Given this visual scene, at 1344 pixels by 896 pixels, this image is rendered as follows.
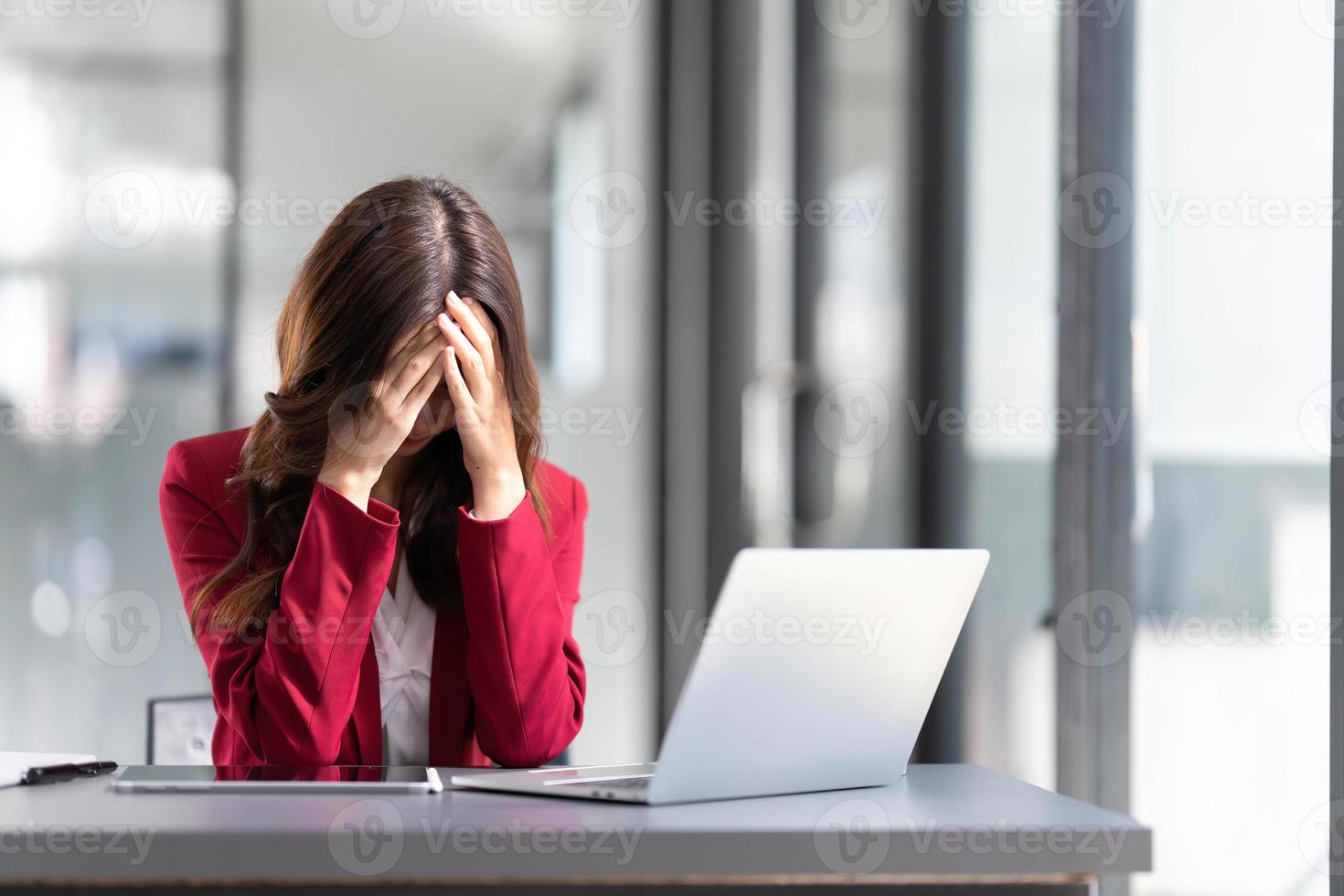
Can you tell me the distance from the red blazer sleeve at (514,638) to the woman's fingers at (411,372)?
0.49 feet

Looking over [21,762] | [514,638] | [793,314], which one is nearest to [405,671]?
[514,638]

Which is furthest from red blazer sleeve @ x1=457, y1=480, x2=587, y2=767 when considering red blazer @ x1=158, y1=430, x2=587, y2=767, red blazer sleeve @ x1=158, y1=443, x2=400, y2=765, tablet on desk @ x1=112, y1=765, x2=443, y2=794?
tablet on desk @ x1=112, y1=765, x2=443, y2=794

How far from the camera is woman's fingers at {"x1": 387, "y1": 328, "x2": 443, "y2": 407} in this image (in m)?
1.37

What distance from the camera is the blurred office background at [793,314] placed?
4.97 feet

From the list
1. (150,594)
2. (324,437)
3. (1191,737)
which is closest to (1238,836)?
(1191,737)


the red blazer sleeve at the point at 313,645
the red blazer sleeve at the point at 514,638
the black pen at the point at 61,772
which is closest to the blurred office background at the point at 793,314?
the red blazer sleeve at the point at 514,638

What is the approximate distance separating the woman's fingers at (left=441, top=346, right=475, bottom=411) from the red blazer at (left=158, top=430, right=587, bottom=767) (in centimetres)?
12

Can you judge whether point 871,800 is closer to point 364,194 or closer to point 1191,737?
point 1191,737

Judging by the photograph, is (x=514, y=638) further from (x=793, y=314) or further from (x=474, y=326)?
(x=793, y=314)

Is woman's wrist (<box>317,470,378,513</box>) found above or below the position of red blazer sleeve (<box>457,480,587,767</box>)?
above

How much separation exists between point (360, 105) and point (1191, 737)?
95.3 inches

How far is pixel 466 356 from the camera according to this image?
4.59 feet

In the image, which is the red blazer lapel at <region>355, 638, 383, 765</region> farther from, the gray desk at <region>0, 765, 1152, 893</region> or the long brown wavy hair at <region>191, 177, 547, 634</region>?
the gray desk at <region>0, 765, 1152, 893</region>

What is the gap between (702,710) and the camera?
0.91m
